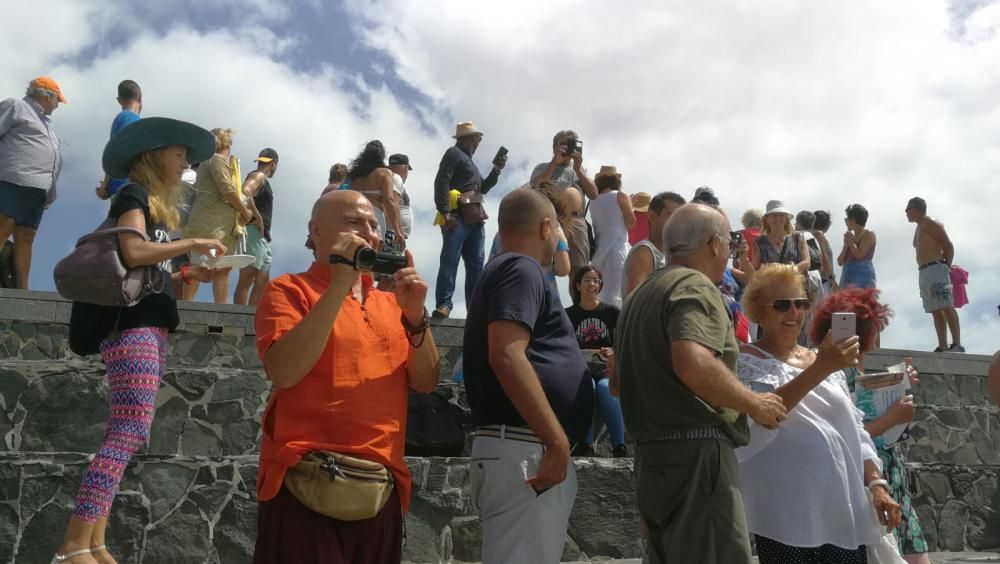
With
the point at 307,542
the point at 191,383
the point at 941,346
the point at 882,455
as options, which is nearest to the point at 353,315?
the point at 307,542

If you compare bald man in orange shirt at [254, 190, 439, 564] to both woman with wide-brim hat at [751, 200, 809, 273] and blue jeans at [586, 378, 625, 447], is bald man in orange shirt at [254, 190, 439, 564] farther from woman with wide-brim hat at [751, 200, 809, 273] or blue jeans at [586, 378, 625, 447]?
woman with wide-brim hat at [751, 200, 809, 273]

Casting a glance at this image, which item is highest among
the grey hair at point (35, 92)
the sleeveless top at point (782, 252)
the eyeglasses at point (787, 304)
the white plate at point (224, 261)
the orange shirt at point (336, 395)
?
the grey hair at point (35, 92)

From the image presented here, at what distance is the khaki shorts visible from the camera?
11.2 meters

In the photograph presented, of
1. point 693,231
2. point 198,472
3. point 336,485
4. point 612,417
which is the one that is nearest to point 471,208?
point 612,417

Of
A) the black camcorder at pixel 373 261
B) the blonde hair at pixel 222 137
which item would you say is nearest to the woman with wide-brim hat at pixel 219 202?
the blonde hair at pixel 222 137

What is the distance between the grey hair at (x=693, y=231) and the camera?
147 inches

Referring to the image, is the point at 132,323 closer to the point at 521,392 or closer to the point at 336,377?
→ the point at 336,377

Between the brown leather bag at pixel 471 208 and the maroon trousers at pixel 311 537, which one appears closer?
the maroon trousers at pixel 311 537

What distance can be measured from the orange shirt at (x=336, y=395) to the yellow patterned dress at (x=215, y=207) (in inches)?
224

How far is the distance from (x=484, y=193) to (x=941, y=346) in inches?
218

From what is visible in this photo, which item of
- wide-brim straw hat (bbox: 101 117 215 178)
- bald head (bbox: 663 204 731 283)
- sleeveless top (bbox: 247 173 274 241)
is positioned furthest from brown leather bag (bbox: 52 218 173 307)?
sleeveless top (bbox: 247 173 274 241)

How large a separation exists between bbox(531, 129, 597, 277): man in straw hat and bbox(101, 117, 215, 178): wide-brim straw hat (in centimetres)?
488

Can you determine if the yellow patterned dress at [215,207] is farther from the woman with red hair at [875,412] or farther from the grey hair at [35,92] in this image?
the woman with red hair at [875,412]

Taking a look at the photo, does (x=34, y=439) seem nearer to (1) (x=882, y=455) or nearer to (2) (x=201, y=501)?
(2) (x=201, y=501)
